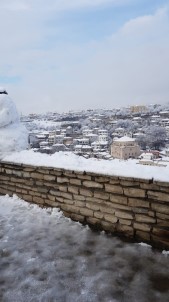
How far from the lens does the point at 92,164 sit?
396cm

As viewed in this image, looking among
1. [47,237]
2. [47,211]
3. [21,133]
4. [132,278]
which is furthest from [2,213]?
[132,278]

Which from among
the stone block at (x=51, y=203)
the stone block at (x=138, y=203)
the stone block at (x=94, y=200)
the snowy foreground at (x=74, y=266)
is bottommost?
the snowy foreground at (x=74, y=266)

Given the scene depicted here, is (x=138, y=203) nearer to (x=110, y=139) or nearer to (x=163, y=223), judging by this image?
(x=163, y=223)

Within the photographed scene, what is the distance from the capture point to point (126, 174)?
338 cm

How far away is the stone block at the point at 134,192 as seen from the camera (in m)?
3.23

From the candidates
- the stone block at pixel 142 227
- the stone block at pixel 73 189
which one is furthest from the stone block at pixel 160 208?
the stone block at pixel 73 189

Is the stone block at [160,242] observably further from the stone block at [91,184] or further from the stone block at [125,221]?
the stone block at [91,184]

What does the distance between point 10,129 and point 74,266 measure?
11.0 ft

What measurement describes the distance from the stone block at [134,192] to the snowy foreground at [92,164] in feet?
0.52

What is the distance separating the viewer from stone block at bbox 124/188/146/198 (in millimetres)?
3226

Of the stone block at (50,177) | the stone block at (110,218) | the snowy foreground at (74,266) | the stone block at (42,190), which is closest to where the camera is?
the snowy foreground at (74,266)

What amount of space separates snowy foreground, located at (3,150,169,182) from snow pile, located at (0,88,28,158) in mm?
197

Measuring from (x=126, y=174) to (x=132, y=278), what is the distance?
3.81ft

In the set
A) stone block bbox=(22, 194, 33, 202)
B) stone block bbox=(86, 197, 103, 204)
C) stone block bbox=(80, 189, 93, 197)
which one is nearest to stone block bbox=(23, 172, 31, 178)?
stone block bbox=(22, 194, 33, 202)
